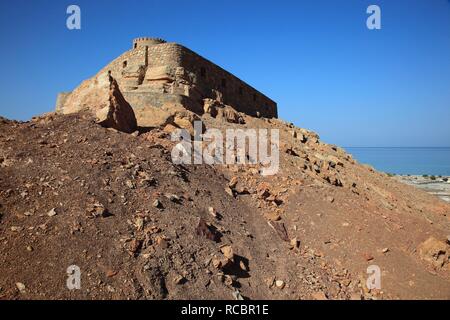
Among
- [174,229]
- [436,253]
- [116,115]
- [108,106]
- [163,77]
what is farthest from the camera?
[163,77]

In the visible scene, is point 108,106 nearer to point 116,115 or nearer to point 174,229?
point 116,115

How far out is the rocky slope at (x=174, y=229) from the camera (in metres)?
5.88

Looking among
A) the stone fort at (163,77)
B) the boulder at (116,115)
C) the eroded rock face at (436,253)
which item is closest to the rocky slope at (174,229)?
the eroded rock face at (436,253)

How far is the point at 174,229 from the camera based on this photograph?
7203 mm

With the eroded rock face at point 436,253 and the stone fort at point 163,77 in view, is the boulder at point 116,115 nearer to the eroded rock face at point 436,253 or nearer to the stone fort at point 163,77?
the stone fort at point 163,77

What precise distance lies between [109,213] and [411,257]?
25.6ft

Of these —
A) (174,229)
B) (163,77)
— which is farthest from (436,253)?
(163,77)

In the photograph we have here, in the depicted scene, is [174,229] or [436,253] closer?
[174,229]

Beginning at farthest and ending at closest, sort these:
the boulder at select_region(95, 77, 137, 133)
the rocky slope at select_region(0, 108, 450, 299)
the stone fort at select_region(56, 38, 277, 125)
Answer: the stone fort at select_region(56, 38, 277, 125) < the boulder at select_region(95, 77, 137, 133) < the rocky slope at select_region(0, 108, 450, 299)

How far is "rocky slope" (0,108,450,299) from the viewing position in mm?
5879

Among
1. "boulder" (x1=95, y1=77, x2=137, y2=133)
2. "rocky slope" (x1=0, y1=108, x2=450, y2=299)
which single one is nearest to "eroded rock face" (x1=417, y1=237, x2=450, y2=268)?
"rocky slope" (x1=0, y1=108, x2=450, y2=299)

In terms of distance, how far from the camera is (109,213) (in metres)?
6.99

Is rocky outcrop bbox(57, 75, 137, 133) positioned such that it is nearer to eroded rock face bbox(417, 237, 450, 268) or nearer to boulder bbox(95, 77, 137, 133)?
boulder bbox(95, 77, 137, 133)

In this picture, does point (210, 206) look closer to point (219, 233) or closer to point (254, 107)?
point (219, 233)
